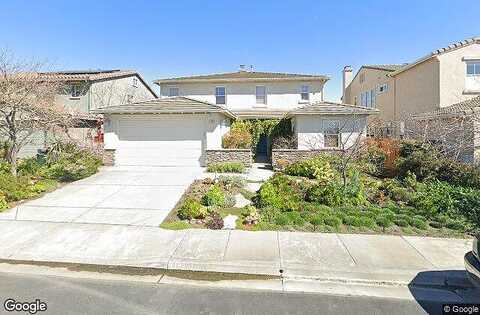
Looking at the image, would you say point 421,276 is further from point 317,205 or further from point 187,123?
point 187,123

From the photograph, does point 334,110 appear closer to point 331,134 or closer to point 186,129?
point 331,134

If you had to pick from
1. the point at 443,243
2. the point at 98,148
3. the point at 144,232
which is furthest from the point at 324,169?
the point at 98,148

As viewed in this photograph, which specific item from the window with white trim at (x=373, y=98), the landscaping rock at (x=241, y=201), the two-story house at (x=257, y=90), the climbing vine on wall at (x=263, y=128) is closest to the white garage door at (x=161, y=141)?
the climbing vine on wall at (x=263, y=128)

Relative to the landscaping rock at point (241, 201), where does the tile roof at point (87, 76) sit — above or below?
above

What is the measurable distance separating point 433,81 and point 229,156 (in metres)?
12.6

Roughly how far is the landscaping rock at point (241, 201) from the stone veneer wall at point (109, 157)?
8485 mm

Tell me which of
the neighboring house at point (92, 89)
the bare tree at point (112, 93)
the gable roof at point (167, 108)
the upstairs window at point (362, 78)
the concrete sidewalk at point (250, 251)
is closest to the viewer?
the concrete sidewalk at point (250, 251)

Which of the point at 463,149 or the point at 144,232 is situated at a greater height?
the point at 463,149

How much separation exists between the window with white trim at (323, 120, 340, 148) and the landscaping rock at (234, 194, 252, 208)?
819 cm

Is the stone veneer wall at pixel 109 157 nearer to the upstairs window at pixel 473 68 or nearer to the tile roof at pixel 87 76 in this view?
the tile roof at pixel 87 76

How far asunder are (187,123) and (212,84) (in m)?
7.68

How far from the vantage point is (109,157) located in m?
15.1

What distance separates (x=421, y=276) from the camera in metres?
4.74

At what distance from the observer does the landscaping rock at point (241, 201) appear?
852 cm
